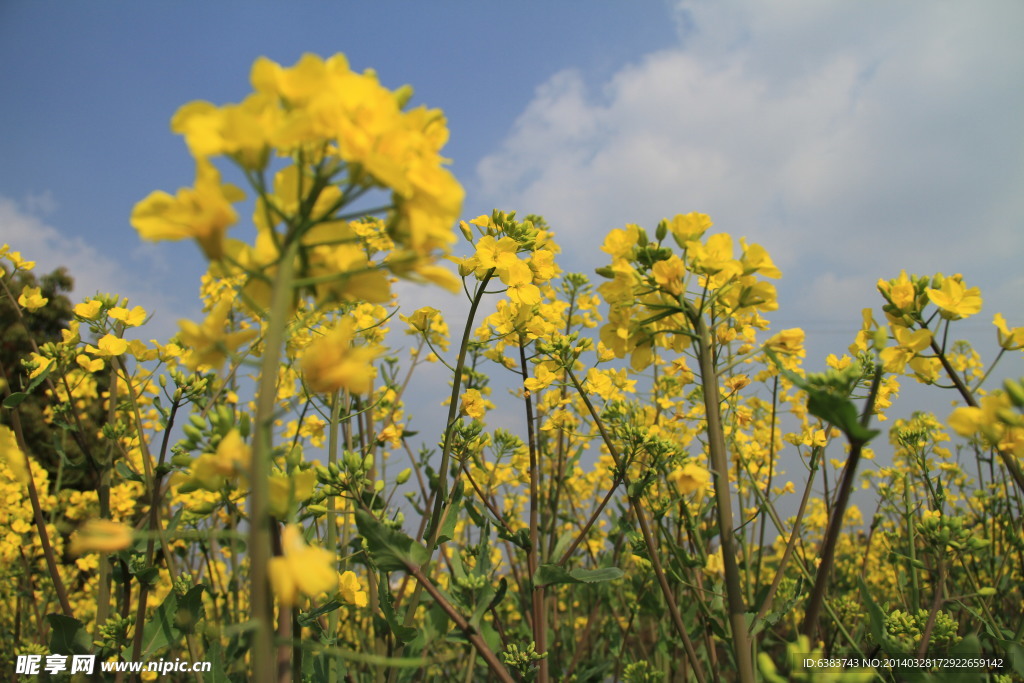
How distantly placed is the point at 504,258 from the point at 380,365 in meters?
1.53

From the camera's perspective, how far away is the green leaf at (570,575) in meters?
1.83

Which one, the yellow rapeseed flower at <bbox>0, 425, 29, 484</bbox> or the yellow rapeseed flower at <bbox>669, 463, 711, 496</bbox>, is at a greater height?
the yellow rapeseed flower at <bbox>0, 425, 29, 484</bbox>

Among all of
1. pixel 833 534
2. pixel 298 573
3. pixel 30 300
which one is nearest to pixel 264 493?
pixel 298 573

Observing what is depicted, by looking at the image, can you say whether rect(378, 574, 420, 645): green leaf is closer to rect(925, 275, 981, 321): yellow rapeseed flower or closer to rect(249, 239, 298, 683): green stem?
rect(249, 239, 298, 683): green stem

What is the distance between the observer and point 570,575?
184 cm

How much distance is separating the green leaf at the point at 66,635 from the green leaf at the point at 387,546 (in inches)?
70.5

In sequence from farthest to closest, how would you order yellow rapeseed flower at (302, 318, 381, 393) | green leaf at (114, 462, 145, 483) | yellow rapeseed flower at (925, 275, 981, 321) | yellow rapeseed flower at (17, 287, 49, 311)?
yellow rapeseed flower at (17, 287, 49, 311) < green leaf at (114, 462, 145, 483) < yellow rapeseed flower at (925, 275, 981, 321) < yellow rapeseed flower at (302, 318, 381, 393)

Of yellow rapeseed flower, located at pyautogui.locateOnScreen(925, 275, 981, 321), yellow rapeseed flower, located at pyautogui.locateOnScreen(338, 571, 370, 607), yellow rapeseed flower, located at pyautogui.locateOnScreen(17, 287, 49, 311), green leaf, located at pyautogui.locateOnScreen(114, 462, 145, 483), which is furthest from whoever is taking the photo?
yellow rapeseed flower, located at pyautogui.locateOnScreen(17, 287, 49, 311)

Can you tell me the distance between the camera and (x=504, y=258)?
7.66 ft

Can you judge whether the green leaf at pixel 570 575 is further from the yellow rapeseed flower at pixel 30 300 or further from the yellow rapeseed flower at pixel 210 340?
the yellow rapeseed flower at pixel 30 300

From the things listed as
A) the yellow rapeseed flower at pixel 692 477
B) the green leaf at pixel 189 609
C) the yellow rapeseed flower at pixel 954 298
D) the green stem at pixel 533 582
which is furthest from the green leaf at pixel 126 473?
the yellow rapeseed flower at pixel 954 298

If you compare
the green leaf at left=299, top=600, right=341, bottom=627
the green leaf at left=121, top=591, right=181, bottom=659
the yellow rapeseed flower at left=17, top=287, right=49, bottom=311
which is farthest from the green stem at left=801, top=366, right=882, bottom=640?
the yellow rapeseed flower at left=17, top=287, right=49, bottom=311

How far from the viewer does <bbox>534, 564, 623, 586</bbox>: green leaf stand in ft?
5.99

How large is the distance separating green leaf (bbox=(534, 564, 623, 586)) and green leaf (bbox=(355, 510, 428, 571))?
0.66 meters
